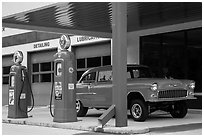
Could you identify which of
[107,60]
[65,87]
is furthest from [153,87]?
[107,60]

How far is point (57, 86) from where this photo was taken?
12.1 metres

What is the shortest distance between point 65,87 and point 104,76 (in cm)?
199

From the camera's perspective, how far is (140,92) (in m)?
12.0

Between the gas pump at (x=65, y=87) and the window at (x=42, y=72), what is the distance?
40.3ft

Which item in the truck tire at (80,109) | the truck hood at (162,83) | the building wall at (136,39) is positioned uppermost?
the building wall at (136,39)

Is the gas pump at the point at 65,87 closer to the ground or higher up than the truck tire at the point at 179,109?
higher up

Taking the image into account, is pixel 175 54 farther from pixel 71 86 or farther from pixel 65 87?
pixel 65 87

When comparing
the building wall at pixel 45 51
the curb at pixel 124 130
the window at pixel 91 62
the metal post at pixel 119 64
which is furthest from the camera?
the building wall at pixel 45 51

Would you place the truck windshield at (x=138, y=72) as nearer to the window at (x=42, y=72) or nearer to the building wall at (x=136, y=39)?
the building wall at (x=136, y=39)

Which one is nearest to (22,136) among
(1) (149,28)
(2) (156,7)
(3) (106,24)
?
(2) (156,7)

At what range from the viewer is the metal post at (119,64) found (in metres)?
10.2

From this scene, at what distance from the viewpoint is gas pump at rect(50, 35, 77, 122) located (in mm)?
11828

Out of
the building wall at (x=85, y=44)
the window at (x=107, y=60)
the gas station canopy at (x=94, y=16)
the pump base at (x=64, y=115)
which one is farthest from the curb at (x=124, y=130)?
the window at (x=107, y=60)

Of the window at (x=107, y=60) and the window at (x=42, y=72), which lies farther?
the window at (x=42, y=72)
